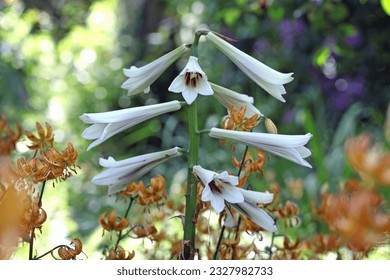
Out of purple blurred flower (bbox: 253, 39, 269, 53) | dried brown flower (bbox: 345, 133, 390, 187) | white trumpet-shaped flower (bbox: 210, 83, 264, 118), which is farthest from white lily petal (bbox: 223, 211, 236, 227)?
purple blurred flower (bbox: 253, 39, 269, 53)

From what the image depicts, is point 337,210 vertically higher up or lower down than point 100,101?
higher up

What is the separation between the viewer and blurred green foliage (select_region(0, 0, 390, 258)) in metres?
3.46

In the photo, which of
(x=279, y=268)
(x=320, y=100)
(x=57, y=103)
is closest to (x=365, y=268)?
(x=279, y=268)

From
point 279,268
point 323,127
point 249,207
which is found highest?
point 249,207

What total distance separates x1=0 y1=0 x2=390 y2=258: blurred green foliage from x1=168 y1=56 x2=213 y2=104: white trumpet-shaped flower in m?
1.57

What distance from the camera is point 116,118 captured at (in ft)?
3.73

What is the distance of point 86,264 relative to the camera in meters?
1.11

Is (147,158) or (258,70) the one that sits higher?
(258,70)

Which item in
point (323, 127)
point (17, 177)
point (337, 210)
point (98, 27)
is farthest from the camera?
point (98, 27)

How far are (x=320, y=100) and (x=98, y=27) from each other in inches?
115

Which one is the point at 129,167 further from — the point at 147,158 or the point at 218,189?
the point at 218,189

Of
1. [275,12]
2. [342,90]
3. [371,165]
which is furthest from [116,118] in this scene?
[342,90]

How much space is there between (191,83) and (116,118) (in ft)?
0.49

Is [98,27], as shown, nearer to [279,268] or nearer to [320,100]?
[320,100]
